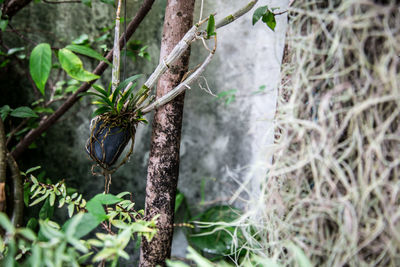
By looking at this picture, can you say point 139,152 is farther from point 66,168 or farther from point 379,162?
point 379,162

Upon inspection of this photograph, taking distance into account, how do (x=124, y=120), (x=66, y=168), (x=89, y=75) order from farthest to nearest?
(x=66, y=168) → (x=124, y=120) → (x=89, y=75)

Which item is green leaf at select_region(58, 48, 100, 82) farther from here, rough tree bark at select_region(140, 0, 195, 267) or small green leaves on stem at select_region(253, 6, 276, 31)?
small green leaves on stem at select_region(253, 6, 276, 31)

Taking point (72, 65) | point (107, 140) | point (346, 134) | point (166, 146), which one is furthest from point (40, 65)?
point (346, 134)

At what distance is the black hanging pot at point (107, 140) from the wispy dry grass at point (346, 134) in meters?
0.52

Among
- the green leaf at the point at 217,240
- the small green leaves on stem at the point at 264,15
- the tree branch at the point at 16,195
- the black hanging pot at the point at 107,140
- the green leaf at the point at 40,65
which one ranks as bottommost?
the green leaf at the point at 217,240

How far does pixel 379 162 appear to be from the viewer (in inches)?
19.6

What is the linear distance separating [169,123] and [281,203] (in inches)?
18.2

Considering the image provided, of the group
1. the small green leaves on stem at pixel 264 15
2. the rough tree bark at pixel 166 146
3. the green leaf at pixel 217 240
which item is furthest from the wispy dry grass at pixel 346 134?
the green leaf at pixel 217 240

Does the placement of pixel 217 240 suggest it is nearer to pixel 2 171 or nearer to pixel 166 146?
pixel 166 146

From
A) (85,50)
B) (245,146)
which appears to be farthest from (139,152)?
(85,50)

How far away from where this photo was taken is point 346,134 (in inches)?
21.3

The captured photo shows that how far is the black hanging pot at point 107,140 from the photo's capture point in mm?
885

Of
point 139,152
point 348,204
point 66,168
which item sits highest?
point 348,204

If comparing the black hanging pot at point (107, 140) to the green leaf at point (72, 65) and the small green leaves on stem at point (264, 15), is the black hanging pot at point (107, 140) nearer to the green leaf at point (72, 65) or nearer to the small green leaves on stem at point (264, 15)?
the green leaf at point (72, 65)
